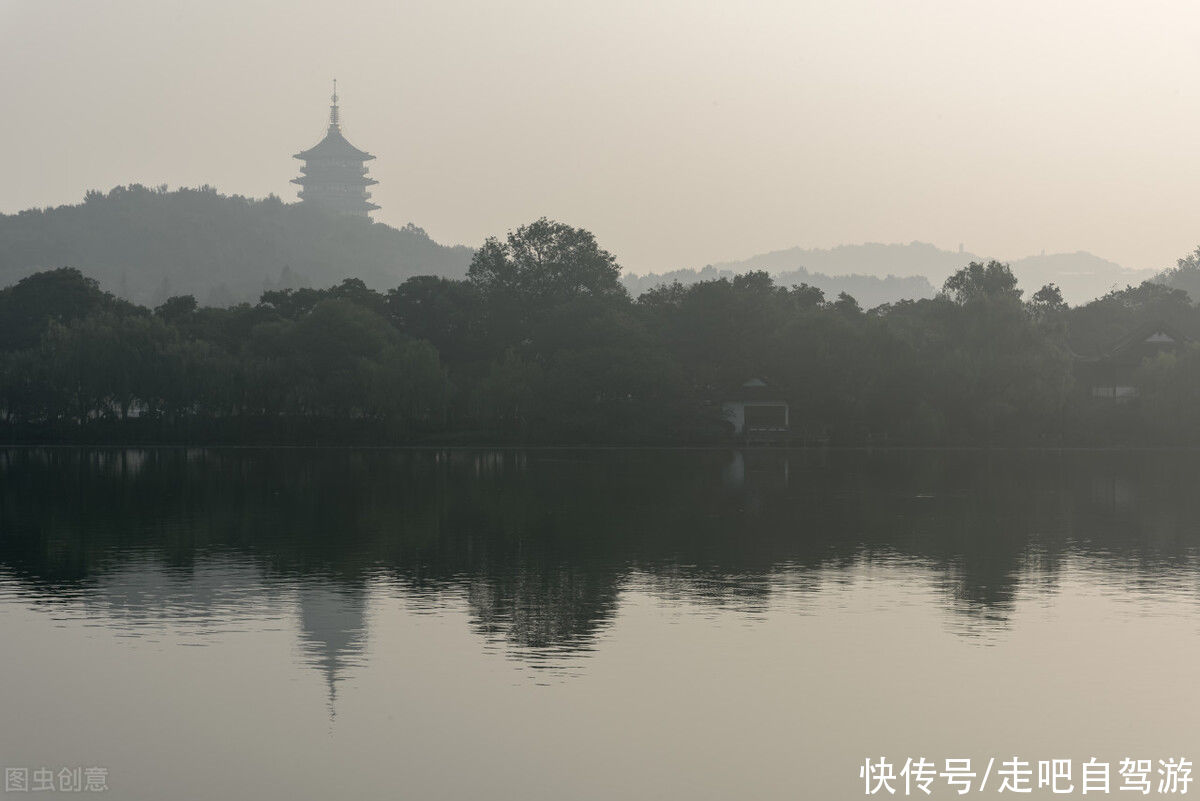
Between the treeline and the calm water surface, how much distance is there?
3655 centimetres

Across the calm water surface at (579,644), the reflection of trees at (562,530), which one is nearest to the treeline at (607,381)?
the reflection of trees at (562,530)

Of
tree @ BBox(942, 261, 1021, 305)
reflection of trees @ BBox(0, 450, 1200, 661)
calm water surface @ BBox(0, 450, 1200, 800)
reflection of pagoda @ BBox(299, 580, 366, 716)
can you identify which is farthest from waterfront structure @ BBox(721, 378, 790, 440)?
reflection of pagoda @ BBox(299, 580, 366, 716)

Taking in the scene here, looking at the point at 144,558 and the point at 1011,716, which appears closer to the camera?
the point at 1011,716

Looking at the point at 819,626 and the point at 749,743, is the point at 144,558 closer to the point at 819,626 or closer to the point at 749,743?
the point at 819,626

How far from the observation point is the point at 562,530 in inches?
1293

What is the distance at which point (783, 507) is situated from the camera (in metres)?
39.3

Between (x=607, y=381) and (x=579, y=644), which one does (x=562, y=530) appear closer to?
(x=579, y=644)

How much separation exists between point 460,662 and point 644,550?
38.6 ft

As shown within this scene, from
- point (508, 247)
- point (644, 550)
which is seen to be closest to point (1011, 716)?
point (644, 550)

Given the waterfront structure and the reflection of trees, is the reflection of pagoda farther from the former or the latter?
the waterfront structure

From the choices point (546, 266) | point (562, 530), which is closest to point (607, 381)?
point (546, 266)

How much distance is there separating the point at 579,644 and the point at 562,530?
14000 millimetres

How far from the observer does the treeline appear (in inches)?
2963

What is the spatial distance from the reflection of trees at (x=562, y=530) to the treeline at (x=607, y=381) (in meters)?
16.8
